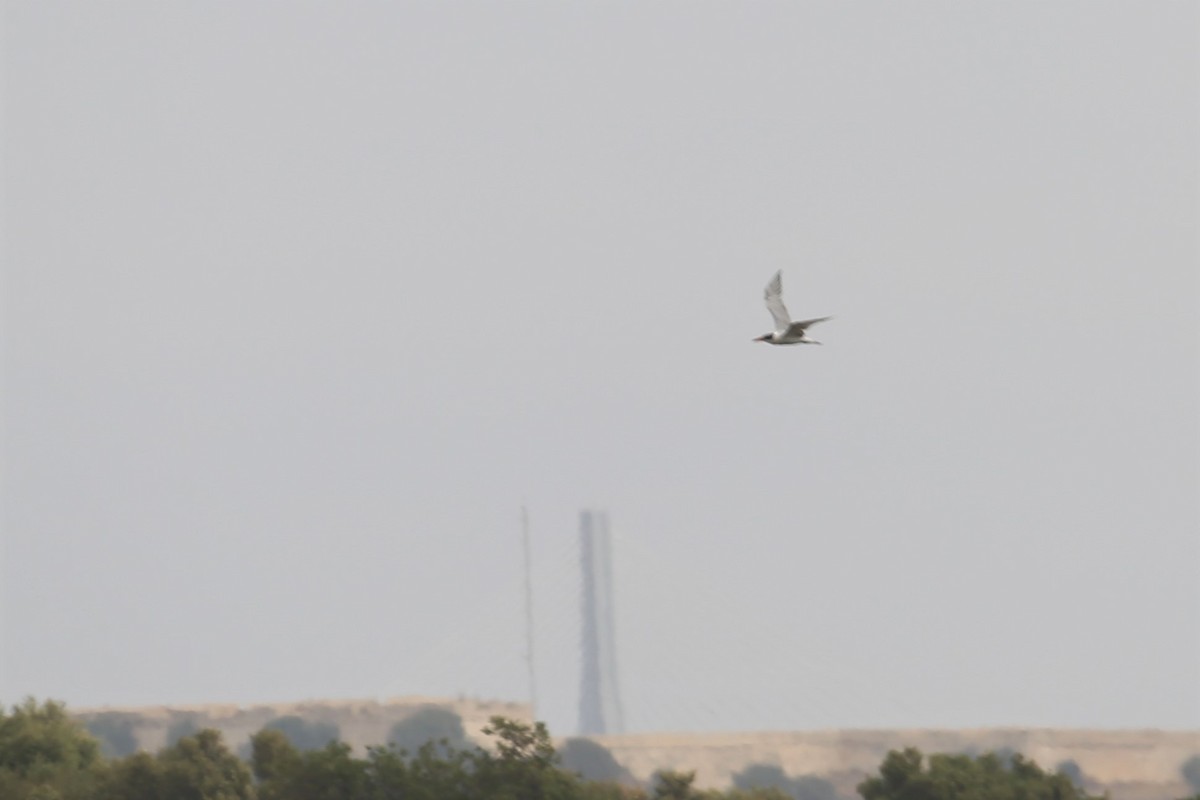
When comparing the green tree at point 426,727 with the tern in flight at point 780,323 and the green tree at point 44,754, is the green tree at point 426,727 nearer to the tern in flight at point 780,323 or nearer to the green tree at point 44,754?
the green tree at point 44,754

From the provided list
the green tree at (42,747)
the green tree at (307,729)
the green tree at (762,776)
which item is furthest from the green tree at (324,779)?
the green tree at (307,729)

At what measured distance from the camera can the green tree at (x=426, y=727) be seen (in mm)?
133875

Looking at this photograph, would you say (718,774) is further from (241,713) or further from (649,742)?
(241,713)

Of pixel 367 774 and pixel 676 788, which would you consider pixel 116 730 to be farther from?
pixel 367 774

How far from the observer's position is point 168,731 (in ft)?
429

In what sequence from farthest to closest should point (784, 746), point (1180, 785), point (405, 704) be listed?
point (405, 704)
point (784, 746)
point (1180, 785)

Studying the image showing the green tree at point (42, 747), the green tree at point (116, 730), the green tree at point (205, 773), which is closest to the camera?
the green tree at point (205, 773)

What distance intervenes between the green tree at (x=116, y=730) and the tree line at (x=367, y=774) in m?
41.7

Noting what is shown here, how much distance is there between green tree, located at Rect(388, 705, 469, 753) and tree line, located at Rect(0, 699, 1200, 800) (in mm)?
47988

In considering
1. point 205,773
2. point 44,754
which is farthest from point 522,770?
point 44,754

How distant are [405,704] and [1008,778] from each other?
2999 inches

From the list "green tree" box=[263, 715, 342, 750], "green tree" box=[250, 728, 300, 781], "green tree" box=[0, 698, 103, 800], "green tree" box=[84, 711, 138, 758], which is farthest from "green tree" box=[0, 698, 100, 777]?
"green tree" box=[263, 715, 342, 750]

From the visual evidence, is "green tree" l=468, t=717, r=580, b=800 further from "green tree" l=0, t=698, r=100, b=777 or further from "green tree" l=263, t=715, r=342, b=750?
"green tree" l=263, t=715, r=342, b=750

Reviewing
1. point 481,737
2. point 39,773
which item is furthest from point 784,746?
point 39,773
